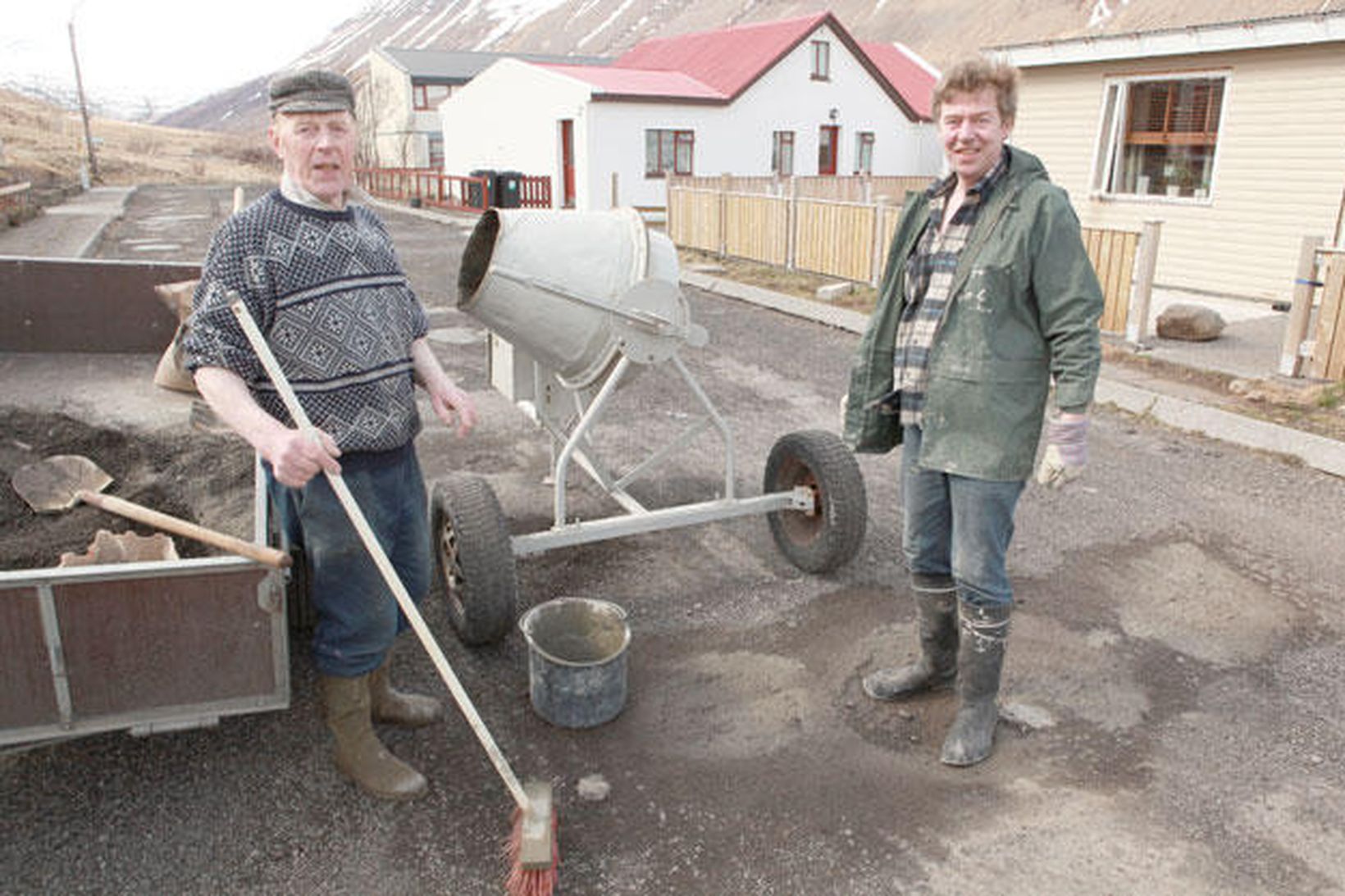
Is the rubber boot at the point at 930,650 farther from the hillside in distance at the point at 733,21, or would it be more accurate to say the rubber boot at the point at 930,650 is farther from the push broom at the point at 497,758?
the hillside in distance at the point at 733,21

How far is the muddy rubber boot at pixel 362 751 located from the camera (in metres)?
2.93

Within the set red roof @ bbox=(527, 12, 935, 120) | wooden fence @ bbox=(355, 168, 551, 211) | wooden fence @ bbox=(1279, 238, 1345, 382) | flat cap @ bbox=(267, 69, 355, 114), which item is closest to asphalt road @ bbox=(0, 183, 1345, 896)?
flat cap @ bbox=(267, 69, 355, 114)

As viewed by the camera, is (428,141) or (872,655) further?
(428,141)

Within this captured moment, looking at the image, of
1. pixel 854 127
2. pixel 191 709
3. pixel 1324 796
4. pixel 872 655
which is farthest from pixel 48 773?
pixel 854 127

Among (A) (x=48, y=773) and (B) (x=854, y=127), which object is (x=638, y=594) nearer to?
(A) (x=48, y=773)

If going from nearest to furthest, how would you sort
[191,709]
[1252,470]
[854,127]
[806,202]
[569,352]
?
[191,709]
[569,352]
[1252,470]
[806,202]
[854,127]

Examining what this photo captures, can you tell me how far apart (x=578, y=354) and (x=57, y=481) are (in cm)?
272

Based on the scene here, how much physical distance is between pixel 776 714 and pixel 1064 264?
182 cm

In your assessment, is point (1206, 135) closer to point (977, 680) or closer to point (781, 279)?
point (781, 279)

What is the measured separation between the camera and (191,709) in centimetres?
272

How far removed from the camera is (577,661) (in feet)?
11.7

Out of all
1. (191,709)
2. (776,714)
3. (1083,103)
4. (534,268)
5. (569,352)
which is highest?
(1083,103)

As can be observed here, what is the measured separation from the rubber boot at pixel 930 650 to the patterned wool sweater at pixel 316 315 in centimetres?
188

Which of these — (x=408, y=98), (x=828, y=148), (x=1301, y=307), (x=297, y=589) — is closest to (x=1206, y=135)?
(x=1301, y=307)
